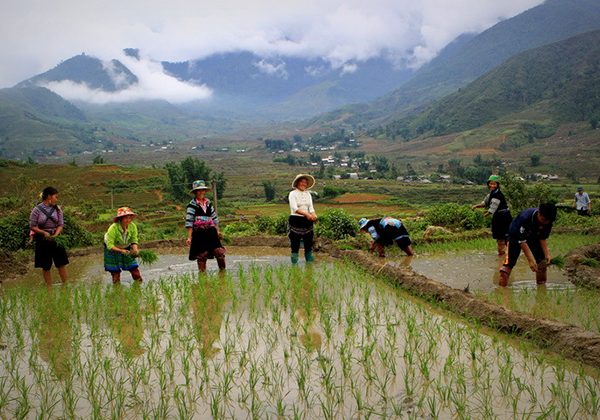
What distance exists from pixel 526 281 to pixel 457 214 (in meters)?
7.47

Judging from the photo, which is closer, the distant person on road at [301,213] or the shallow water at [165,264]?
the distant person on road at [301,213]

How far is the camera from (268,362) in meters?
4.96

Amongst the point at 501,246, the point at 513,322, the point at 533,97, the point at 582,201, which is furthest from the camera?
the point at 533,97

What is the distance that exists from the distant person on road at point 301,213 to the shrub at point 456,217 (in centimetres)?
696

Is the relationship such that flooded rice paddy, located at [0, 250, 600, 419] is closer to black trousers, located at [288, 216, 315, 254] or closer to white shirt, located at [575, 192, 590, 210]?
black trousers, located at [288, 216, 315, 254]

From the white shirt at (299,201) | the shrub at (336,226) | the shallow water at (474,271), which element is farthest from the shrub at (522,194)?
the white shirt at (299,201)

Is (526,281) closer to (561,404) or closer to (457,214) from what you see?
(561,404)

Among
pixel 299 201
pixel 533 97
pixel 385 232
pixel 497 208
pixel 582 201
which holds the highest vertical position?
pixel 533 97

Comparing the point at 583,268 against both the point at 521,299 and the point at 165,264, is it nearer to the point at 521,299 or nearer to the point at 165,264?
the point at 521,299

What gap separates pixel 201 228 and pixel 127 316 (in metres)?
2.48

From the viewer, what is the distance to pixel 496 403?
13.2 feet

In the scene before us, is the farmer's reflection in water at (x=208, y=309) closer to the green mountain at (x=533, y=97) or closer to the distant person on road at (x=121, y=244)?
the distant person on road at (x=121, y=244)

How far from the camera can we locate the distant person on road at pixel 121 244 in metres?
8.12

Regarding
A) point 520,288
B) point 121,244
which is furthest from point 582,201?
point 121,244
